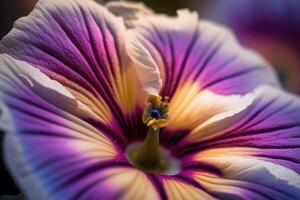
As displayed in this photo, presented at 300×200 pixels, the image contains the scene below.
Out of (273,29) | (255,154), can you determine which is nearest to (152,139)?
(255,154)

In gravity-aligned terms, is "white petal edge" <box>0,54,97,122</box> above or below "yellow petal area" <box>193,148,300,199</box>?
above

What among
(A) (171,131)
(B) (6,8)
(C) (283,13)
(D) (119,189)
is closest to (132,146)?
(A) (171,131)

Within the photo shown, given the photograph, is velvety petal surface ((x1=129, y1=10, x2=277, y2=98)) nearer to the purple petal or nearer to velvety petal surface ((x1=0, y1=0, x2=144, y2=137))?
velvety petal surface ((x1=0, y1=0, x2=144, y2=137))

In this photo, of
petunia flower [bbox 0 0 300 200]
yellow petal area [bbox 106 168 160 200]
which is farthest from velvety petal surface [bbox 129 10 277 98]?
yellow petal area [bbox 106 168 160 200]

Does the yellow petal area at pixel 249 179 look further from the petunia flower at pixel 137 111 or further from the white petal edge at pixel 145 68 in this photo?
the white petal edge at pixel 145 68

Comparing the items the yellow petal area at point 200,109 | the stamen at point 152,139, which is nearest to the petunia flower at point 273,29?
the yellow petal area at point 200,109
